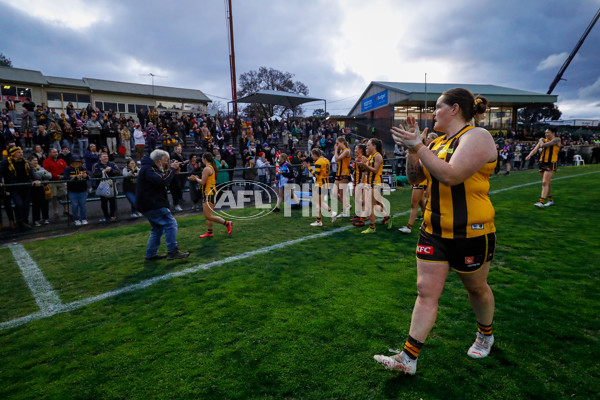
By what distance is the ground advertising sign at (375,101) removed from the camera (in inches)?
1336

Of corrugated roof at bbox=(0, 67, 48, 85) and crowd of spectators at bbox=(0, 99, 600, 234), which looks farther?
corrugated roof at bbox=(0, 67, 48, 85)

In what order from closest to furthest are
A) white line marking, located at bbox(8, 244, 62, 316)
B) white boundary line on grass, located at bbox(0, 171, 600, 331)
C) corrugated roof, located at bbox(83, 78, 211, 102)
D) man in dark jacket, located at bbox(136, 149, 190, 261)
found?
white boundary line on grass, located at bbox(0, 171, 600, 331) < white line marking, located at bbox(8, 244, 62, 316) < man in dark jacket, located at bbox(136, 149, 190, 261) < corrugated roof, located at bbox(83, 78, 211, 102)

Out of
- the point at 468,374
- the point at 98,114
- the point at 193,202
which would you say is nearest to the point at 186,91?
the point at 98,114

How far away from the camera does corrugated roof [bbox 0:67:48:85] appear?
90.3 ft

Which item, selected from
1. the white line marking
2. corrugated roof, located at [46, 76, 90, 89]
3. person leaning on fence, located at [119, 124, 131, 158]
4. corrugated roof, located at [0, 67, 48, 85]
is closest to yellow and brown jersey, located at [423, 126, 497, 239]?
the white line marking

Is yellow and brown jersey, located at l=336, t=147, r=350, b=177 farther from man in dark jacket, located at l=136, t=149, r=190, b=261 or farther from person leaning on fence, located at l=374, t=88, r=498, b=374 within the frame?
person leaning on fence, located at l=374, t=88, r=498, b=374

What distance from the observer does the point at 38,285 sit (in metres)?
4.82

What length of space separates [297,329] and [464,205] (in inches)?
79.3

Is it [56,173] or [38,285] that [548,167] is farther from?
[56,173]

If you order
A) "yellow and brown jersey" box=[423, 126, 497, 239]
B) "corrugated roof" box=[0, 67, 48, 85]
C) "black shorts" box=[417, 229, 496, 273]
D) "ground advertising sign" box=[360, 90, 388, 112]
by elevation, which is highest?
"corrugated roof" box=[0, 67, 48, 85]

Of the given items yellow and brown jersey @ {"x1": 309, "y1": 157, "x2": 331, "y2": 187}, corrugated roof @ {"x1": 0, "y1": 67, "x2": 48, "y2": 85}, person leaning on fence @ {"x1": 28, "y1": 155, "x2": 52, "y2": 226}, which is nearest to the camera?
yellow and brown jersey @ {"x1": 309, "y1": 157, "x2": 331, "y2": 187}

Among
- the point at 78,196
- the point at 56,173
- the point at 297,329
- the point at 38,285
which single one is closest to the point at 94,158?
the point at 56,173

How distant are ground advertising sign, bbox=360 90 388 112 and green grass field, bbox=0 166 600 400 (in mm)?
30481

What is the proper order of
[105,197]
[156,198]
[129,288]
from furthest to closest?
[105,197]
[156,198]
[129,288]
